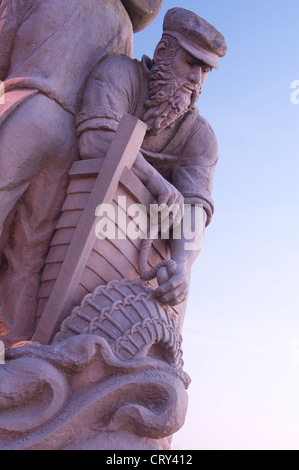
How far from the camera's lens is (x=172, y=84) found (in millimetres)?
4113

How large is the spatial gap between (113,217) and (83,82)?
914mm

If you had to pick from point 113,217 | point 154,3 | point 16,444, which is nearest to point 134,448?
point 16,444

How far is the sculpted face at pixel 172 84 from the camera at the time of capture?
13.5ft

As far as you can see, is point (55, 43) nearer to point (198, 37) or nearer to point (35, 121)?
point (35, 121)

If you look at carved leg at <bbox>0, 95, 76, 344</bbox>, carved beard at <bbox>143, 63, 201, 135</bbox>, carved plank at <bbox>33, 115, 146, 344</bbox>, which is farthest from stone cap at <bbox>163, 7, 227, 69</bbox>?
carved leg at <bbox>0, 95, 76, 344</bbox>

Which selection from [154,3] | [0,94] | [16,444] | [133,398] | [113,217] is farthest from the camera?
[154,3]

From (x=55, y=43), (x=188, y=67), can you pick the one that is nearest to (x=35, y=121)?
(x=55, y=43)

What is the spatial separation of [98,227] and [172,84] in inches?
40.2

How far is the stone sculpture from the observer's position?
3297 mm

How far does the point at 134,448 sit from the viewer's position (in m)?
Result: 3.30

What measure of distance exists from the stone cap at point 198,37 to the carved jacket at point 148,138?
0.29 meters

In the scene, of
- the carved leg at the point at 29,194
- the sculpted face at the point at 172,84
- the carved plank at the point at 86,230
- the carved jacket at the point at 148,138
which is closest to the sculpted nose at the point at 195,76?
the sculpted face at the point at 172,84

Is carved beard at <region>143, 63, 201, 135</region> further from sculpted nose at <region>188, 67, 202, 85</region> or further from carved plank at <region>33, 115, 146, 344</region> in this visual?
carved plank at <region>33, 115, 146, 344</region>

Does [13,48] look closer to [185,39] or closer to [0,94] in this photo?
[0,94]
